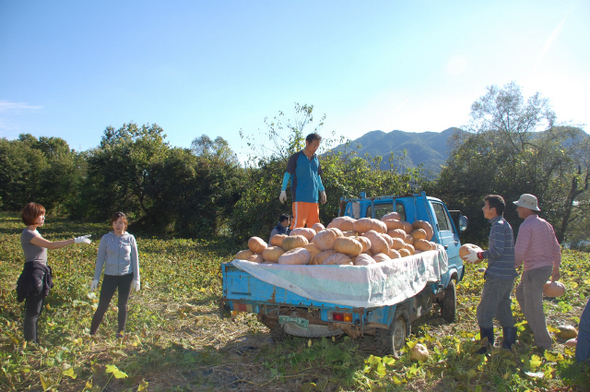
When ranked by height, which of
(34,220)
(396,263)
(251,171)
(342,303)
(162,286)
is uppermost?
(251,171)

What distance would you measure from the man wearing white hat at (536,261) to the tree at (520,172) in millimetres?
18297

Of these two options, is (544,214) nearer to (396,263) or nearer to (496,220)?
(496,220)

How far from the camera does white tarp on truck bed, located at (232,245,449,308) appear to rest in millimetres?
3600

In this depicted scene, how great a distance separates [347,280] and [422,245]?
7.13 feet

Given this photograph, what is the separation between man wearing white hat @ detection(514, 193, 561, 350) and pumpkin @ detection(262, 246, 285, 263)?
2.93 meters

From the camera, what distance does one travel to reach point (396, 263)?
3.98 meters

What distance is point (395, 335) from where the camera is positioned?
14.3 ft

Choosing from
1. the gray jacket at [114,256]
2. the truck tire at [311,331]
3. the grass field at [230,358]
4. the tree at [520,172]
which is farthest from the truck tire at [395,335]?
the tree at [520,172]

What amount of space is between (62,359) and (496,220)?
17.7ft

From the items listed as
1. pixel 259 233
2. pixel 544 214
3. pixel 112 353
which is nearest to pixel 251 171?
pixel 259 233

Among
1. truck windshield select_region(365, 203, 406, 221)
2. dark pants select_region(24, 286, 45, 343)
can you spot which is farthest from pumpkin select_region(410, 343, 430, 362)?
dark pants select_region(24, 286, 45, 343)

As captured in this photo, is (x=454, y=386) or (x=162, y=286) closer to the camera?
(x=454, y=386)

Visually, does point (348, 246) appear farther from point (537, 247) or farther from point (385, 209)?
point (385, 209)

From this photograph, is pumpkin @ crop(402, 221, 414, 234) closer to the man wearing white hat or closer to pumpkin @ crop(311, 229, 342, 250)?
the man wearing white hat
